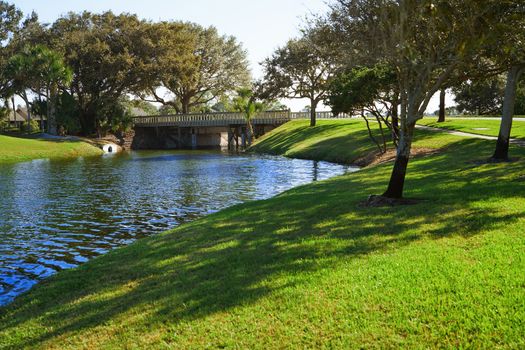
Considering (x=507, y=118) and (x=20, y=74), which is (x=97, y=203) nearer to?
(x=507, y=118)

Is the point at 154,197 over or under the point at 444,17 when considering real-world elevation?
under

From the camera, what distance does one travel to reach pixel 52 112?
70.9 metres

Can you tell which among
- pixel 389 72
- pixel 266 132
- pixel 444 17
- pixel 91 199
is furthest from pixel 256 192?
pixel 266 132

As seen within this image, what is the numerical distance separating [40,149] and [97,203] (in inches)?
1501

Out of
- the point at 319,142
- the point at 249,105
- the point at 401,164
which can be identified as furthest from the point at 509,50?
the point at 249,105

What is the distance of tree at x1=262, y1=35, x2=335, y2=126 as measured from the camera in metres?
61.8

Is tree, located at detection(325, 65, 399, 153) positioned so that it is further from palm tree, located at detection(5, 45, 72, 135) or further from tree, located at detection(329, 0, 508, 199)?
palm tree, located at detection(5, 45, 72, 135)

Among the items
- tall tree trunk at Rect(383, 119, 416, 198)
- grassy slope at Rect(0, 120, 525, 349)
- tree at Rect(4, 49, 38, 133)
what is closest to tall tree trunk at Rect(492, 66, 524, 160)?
grassy slope at Rect(0, 120, 525, 349)

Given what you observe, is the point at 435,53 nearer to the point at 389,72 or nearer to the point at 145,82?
the point at 389,72

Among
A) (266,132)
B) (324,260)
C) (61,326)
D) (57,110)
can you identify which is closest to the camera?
(61,326)

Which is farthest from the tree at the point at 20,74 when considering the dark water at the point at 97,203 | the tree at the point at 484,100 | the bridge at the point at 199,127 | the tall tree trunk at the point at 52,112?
the tree at the point at 484,100

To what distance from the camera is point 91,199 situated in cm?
2302

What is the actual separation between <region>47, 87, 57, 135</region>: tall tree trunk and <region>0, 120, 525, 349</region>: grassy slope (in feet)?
212

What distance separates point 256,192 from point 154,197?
4850mm
